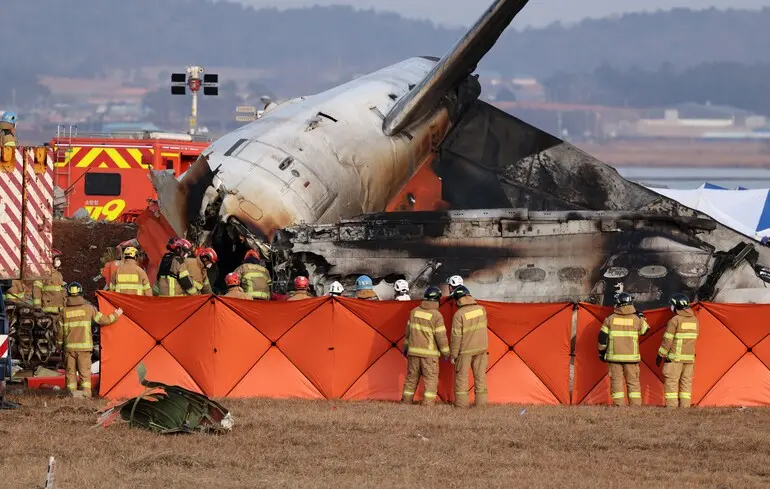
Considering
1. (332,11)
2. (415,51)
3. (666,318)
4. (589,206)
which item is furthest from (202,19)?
(666,318)

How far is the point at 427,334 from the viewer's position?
18.4 m

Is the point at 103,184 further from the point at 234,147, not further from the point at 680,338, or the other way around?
the point at 680,338

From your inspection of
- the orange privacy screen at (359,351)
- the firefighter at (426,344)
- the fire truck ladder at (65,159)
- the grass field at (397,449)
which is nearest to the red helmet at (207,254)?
the orange privacy screen at (359,351)

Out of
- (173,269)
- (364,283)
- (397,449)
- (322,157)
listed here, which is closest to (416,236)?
(364,283)

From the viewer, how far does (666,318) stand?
1938cm

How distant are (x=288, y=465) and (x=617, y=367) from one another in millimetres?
6606

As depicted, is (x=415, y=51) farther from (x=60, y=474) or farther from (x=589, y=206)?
(x=60, y=474)

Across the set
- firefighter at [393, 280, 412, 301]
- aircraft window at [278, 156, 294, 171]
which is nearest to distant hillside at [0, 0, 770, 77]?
aircraft window at [278, 156, 294, 171]

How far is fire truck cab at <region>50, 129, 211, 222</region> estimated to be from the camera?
123ft

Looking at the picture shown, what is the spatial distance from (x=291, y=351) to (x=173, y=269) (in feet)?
11.9

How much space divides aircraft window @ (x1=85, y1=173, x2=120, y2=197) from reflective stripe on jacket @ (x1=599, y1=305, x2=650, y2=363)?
22.0 metres

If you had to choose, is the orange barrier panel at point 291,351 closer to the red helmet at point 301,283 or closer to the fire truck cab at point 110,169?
the red helmet at point 301,283

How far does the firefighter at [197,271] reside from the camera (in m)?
21.4

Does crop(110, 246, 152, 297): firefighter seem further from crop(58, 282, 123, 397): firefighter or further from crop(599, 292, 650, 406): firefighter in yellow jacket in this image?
crop(599, 292, 650, 406): firefighter in yellow jacket
